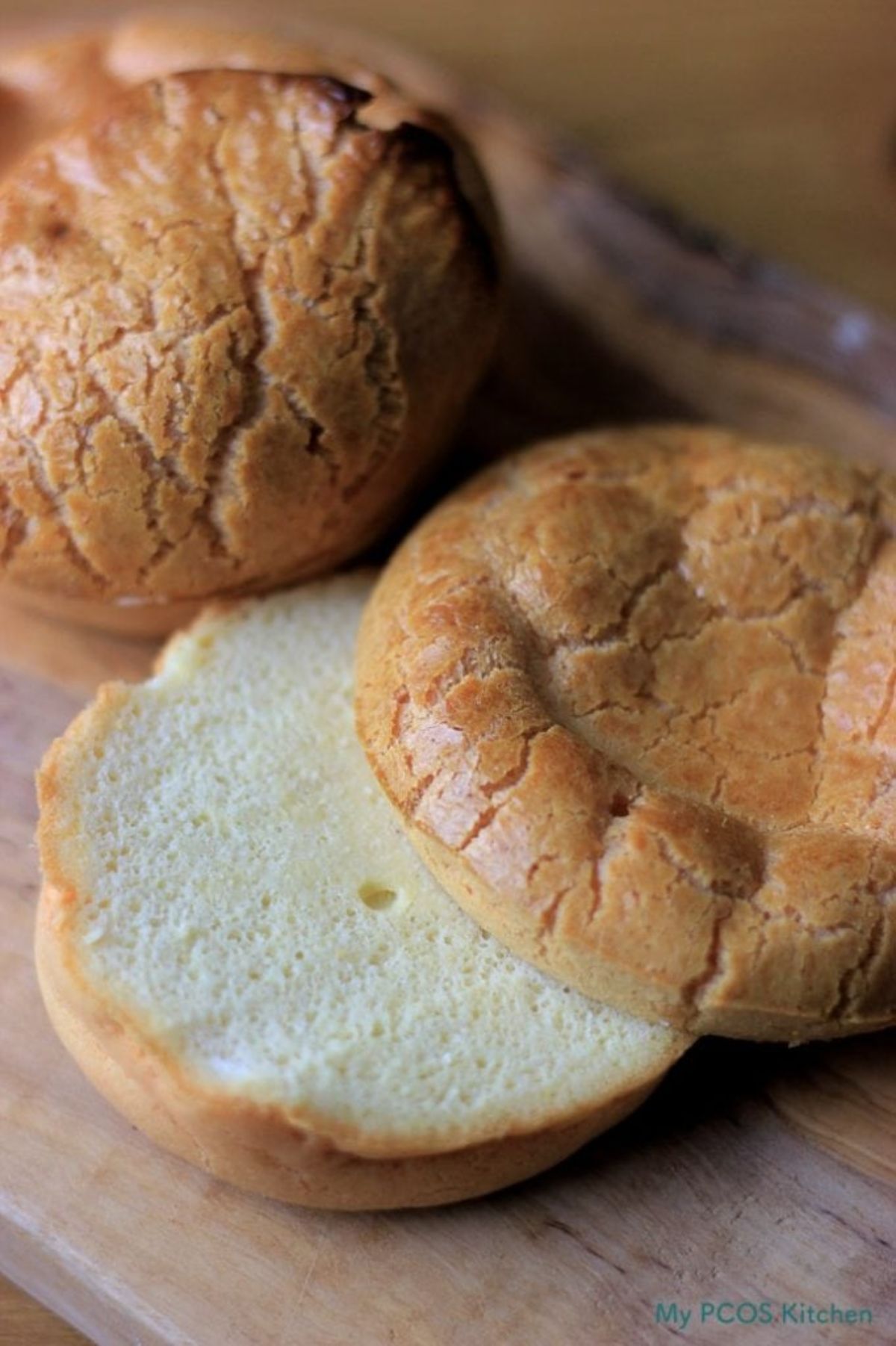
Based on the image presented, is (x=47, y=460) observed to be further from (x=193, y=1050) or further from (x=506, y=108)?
(x=506, y=108)

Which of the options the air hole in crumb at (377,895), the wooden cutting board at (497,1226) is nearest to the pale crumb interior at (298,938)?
the air hole in crumb at (377,895)

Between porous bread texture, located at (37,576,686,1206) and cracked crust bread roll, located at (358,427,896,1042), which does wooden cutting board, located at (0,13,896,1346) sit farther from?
cracked crust bread roll, located at (358,427,896,1042)

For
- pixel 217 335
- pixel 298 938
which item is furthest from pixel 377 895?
pixel 217 335

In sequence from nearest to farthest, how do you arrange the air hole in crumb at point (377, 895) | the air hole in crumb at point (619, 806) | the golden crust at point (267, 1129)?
1. the golden crust at point (267, 1129)
2. the air hole in crumb at point (619, 806)
3. the air hole in crumb at point (377, 895)

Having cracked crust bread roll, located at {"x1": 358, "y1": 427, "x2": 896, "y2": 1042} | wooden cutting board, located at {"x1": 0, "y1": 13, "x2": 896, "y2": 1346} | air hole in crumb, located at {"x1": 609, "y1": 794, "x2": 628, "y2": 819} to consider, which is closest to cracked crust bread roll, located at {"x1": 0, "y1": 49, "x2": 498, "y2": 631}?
cracked crust bread roll, located at {"x1": 358, "y1": 427, "x2": 896, "y2": 1042}

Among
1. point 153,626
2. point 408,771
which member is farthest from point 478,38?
point 408,771

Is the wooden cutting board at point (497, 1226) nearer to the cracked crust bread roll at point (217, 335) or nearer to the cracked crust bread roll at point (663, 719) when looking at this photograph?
the cracked crust bread roll at point (663, 719)

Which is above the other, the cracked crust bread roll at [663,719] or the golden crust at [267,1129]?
the cracked crust bread roll at [663,719]
